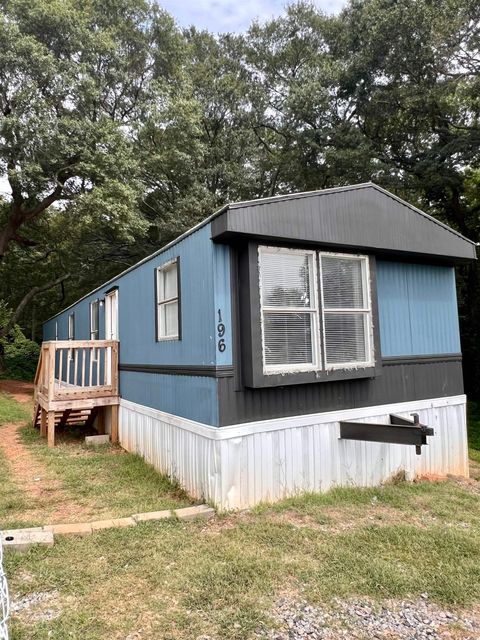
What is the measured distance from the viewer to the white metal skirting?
161 inches

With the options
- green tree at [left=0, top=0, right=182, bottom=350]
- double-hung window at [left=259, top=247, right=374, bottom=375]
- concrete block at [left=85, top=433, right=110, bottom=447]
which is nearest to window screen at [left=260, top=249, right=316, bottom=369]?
double-hung window at [left=259, top=247, right=374, bottom=375]

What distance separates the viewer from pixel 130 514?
3.89m

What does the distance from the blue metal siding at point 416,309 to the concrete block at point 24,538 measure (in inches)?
158

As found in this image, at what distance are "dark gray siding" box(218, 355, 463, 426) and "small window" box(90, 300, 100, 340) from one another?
561cm

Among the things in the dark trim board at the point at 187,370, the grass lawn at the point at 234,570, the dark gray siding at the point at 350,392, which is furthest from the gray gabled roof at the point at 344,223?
the grass lawn at the point at 234,570

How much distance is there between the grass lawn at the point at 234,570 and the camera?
2.37 meters

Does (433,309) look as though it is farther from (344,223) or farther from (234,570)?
(234,570)

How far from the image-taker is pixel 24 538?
3217 mm

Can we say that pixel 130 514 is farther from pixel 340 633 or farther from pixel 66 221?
pixel 66 221

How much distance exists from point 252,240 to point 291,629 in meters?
3.13

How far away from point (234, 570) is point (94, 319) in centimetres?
727

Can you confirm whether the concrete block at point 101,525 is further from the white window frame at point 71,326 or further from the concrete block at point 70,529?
the white window frame at point 71,326

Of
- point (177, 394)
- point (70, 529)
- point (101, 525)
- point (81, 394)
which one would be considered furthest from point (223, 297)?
point (81, 394)

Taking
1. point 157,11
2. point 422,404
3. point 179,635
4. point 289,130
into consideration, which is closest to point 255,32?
point 157,11
